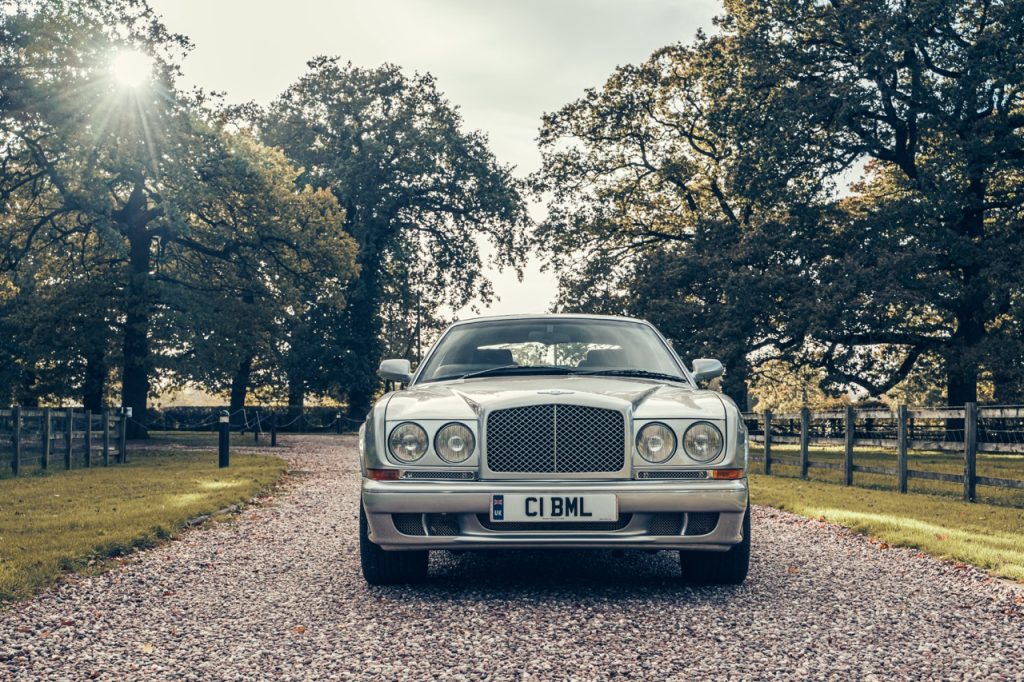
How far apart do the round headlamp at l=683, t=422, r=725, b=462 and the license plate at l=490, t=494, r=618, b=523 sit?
536 millimetres

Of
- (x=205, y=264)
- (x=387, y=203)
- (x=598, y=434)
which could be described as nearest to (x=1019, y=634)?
(x=598, y=434)

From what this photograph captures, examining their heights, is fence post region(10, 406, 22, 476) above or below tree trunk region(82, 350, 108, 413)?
below

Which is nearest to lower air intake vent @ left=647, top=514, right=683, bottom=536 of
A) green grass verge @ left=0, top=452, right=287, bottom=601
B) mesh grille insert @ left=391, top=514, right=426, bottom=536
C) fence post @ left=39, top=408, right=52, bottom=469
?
mesh grille insert @ left=391, top=514, right=426, bottom=536

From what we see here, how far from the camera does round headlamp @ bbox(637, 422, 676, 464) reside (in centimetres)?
543

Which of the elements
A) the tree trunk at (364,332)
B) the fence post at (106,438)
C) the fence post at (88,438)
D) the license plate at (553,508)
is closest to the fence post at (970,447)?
the license plate at (553,508)

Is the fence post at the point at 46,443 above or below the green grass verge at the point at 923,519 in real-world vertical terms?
above

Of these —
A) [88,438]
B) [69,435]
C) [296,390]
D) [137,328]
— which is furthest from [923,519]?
[296,390]

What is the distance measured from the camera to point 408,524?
17.9 ft

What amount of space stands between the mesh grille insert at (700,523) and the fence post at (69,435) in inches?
546

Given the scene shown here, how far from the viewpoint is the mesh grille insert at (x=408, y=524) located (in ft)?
17.9

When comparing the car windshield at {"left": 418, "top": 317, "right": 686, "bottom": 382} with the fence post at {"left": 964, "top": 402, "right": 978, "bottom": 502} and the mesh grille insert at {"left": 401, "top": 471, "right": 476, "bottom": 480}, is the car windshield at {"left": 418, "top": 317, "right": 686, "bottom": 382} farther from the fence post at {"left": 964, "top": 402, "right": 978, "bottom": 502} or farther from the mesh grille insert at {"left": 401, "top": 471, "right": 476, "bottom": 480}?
the fence post at {"left": 964, "top": 402, "right": 978, "bottom": 502}

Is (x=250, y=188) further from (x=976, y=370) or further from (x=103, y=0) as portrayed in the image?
(x=976, y=370)

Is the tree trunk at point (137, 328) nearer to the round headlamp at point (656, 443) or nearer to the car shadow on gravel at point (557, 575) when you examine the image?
the car shadow on gravel at point (557, 575)

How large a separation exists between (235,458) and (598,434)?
54.7 ft
